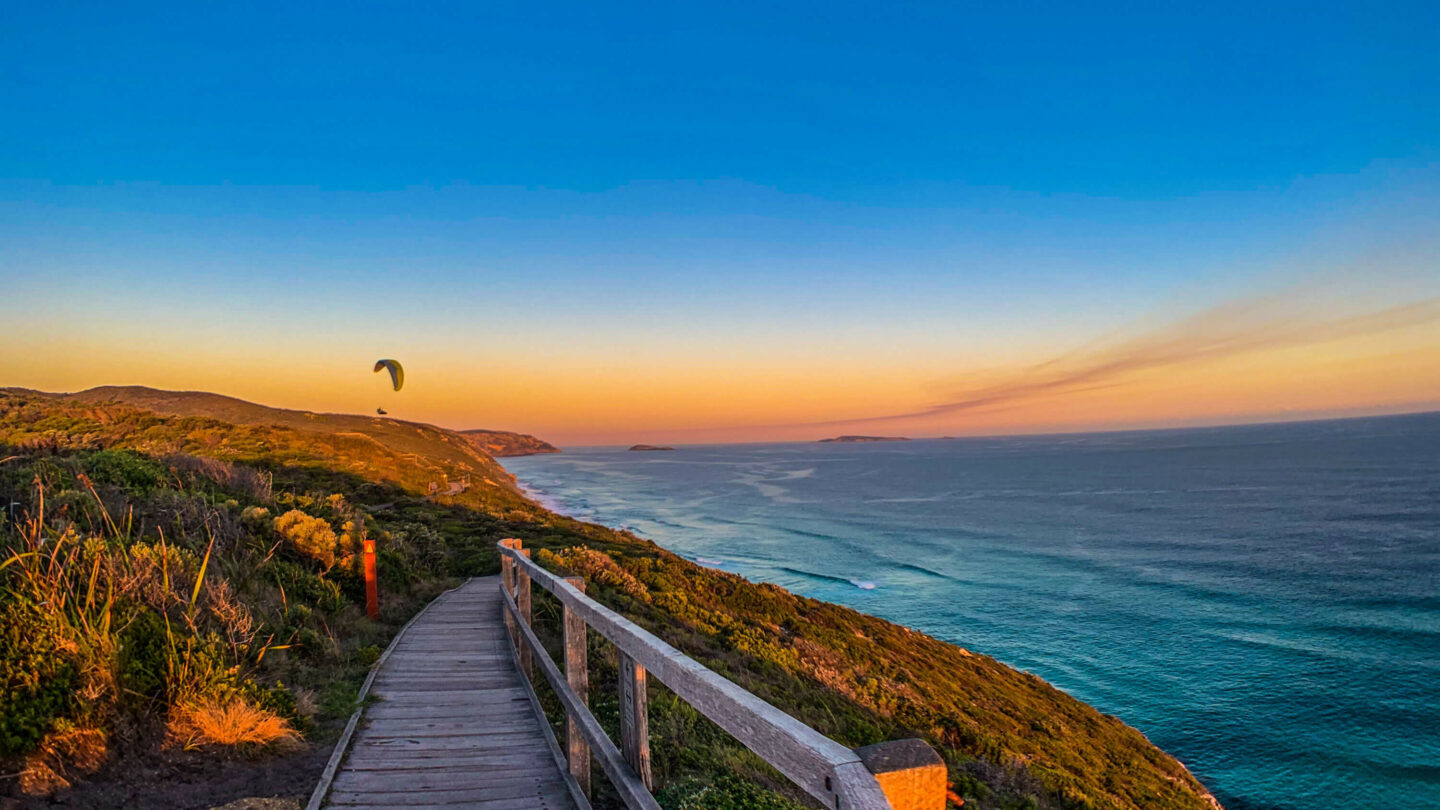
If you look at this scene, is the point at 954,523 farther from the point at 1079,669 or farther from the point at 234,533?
the point at 234,533

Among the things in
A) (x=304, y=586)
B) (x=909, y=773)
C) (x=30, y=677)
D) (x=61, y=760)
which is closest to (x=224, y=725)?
(x=61, y=760)

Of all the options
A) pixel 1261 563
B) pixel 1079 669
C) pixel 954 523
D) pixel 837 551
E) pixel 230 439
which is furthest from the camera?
pixel 954 523

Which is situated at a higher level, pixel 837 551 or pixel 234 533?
pixel 234 533

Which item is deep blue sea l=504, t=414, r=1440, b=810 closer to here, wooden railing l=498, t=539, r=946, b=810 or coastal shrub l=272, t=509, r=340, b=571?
wooden railing l=498, t=539, r=946, b=810

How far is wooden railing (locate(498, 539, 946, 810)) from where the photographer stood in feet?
4.71

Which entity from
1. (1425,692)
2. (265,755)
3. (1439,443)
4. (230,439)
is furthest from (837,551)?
(1439,443)

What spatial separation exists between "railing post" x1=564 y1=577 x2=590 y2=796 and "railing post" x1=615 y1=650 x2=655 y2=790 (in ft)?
2.89

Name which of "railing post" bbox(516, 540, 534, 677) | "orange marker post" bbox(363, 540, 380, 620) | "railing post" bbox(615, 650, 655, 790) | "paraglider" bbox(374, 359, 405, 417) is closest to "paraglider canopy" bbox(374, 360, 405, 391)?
"paraglider" bbox(374, 359, 405, 417)

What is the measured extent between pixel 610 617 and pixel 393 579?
10496 millimetres

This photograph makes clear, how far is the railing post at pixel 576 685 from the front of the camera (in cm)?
405

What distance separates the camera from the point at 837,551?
45.0 meters

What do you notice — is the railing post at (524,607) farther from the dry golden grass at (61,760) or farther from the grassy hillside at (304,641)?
the dry golden grass at (61,760)

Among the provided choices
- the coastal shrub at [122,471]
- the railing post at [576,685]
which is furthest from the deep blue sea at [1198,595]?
the coastal shrub at [122,471]

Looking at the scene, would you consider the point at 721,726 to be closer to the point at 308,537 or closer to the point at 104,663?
the point at 104,663
